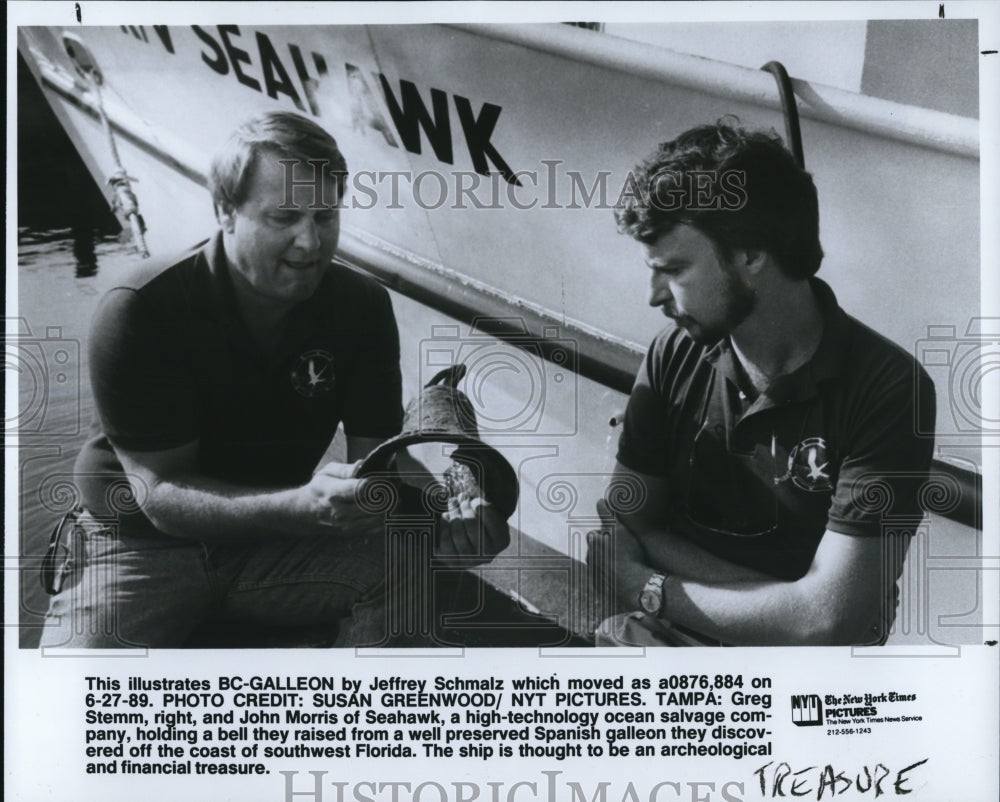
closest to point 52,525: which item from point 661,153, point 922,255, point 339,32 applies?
point 339,32

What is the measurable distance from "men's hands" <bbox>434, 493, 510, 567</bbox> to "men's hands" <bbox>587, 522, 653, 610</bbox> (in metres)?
0.22

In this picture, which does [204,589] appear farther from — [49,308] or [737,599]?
[737,599]

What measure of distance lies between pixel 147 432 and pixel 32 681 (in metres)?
0.70

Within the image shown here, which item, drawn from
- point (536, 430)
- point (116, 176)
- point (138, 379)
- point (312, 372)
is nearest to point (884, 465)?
point (536, 430)

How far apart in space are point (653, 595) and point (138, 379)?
1392mm

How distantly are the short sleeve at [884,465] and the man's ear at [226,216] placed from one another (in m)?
1.62

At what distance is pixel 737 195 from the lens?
3133 millimetres

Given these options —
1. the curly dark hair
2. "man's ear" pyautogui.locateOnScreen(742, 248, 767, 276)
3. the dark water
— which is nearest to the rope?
the dark water

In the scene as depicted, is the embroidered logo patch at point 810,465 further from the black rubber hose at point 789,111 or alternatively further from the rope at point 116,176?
Answer: the rope at point 116,176

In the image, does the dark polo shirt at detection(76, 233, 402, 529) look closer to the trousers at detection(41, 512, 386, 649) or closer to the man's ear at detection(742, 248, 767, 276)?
the trousers at detection(41, 512, 386, 649)

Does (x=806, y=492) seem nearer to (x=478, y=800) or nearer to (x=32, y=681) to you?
(x=478, y=800)

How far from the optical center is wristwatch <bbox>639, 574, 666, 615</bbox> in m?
3.19

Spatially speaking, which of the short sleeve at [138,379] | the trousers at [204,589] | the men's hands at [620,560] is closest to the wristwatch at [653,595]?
the men's hands at [620,560]

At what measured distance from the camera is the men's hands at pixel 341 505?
10.5ft
